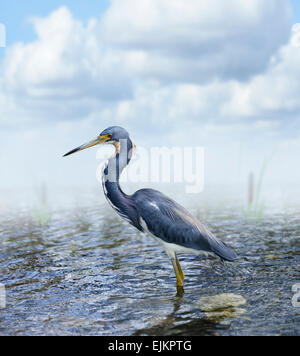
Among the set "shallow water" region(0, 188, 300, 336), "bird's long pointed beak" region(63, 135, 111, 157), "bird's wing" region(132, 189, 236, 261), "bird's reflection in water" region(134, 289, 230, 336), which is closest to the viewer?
"bird's reflection in water" region(134, 289, 230, 336)

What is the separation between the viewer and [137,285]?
7715 millimetres

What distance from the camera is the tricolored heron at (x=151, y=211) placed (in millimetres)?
7176

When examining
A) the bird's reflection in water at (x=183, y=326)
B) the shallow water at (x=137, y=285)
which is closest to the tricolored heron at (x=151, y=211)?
the shallow water at (x=137, y=285)

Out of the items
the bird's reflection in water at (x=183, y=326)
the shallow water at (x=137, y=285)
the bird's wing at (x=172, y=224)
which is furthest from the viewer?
the bird's wing at (x=172, y=224)

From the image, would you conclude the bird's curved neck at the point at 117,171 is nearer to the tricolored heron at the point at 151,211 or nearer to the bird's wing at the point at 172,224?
the tricolored heron at the point at 151,211

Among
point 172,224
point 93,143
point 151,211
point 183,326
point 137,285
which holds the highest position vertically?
point 93,143

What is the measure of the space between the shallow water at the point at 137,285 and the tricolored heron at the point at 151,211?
747 mm

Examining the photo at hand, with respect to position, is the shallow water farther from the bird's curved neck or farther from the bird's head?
the bird's head

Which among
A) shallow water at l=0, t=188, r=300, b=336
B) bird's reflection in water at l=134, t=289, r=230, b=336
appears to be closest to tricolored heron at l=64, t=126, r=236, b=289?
shallow water at l=0, t=188, r=300, b=336

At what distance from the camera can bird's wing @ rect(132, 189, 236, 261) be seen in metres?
7.17

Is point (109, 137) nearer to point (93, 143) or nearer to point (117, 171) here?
point (93, 143)

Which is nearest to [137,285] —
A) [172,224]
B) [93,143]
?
[172,224]

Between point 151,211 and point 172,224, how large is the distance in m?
0.41
